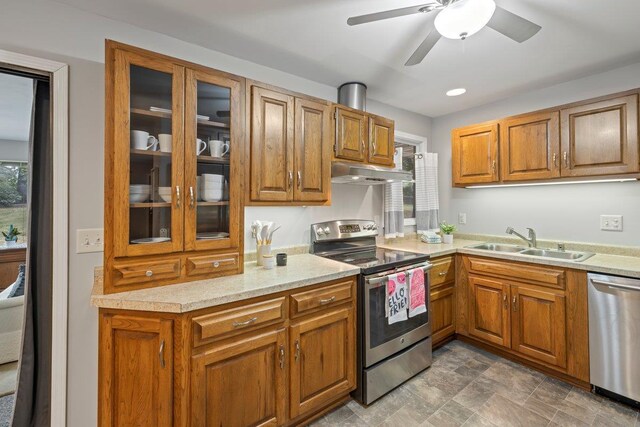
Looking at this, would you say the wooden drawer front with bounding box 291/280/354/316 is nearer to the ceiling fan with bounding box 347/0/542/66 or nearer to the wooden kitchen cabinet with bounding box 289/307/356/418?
the wooden kitchen cabinet with bounding box 289/307/356/418

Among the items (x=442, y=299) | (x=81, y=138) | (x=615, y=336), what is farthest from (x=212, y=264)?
(x=615, y=336)

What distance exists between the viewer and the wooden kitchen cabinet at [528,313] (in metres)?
2.15

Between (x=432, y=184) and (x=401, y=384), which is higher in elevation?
(x=432, y=184)

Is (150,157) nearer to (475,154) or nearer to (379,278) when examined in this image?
(379,278)

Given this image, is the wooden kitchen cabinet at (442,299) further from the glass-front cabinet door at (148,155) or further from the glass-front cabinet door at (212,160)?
the glass-front cabinet door at (148,155)

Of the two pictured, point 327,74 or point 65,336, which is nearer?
point 65,336

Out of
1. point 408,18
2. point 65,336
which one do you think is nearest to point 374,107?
point 408,18

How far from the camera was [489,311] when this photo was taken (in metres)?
2.62

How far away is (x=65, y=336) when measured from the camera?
1590 mm

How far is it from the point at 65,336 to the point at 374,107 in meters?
3.08

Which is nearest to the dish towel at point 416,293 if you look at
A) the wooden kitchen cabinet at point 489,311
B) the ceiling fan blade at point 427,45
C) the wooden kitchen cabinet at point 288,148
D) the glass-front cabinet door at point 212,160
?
the wooden kitchen cabinet at point 489,311

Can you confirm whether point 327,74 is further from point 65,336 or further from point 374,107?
point 65,336

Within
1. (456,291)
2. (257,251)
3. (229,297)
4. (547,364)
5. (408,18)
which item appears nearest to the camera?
(229,297)

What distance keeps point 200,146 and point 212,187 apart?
0.25m
